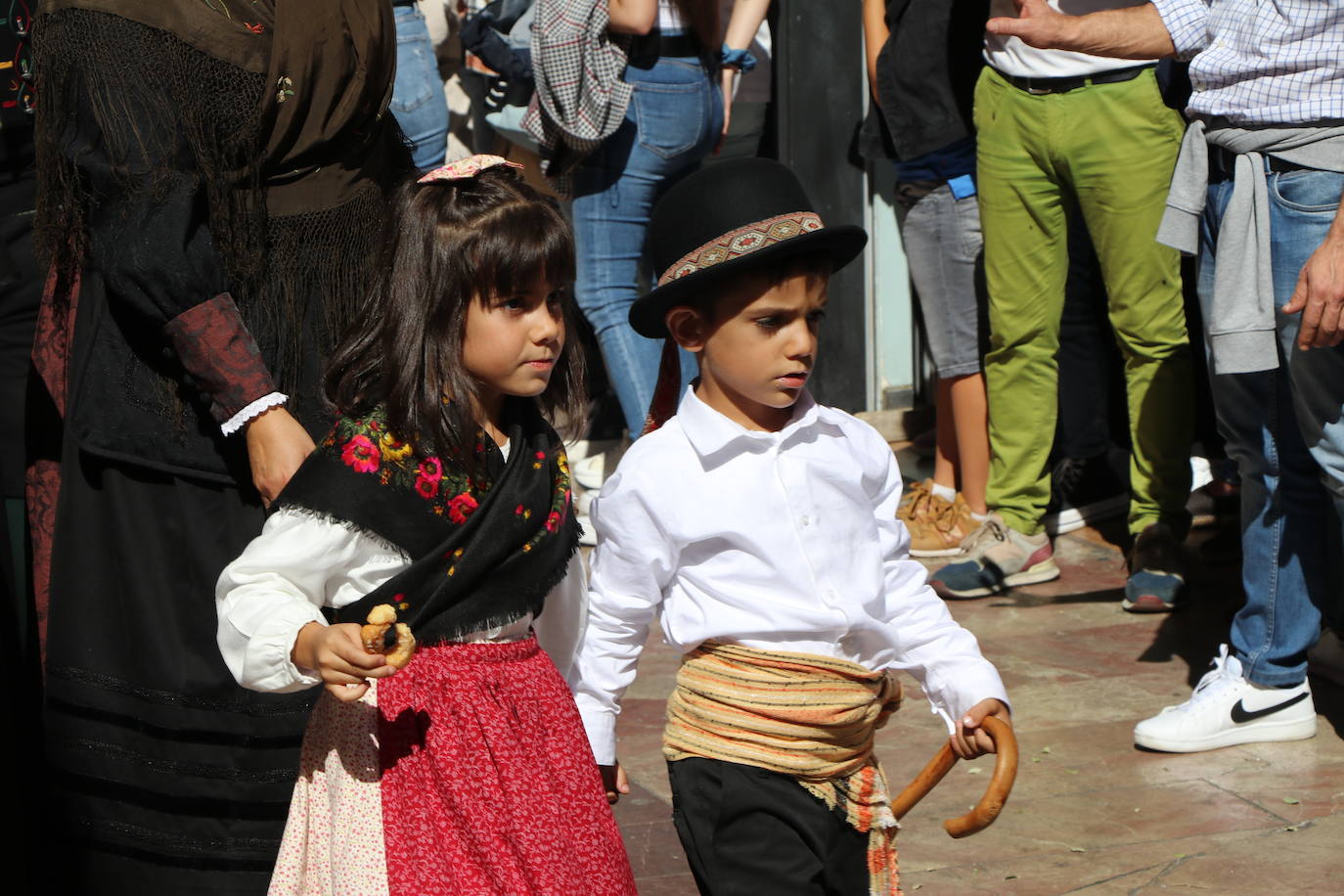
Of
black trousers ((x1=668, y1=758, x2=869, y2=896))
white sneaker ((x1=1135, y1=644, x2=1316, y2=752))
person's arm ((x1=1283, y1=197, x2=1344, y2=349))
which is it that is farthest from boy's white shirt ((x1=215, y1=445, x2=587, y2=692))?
white sneaker ((x1=1135, y1=644, x2=1316, y2=752))

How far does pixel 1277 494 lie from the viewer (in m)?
4.12

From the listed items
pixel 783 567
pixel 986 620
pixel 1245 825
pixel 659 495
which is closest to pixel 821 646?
pixel 783 567

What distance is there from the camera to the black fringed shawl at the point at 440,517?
2.31m

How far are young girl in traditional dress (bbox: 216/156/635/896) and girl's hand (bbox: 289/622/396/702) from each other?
0.03 metres

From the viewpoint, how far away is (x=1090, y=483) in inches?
253

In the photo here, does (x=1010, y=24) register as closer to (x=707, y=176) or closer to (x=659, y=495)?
(x=707, y=176)

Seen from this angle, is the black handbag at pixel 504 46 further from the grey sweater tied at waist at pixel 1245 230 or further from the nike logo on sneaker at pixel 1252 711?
the nike logo on sneaker at pixel 1252 711

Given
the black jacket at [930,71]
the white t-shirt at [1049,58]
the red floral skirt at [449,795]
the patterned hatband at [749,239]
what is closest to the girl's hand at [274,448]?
the red floral skirt at [449,795]

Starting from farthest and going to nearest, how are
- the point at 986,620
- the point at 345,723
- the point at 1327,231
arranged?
the point at 986,620
the point at 1327,231
the point at 345,723

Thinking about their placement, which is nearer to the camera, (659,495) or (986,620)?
(659,495)

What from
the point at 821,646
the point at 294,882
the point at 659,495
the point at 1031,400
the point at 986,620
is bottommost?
the point at 986,620

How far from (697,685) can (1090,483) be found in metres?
4.11

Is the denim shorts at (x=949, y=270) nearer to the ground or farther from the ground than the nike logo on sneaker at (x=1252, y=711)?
farther from the ground

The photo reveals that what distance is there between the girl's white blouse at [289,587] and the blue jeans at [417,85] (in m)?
3.51
